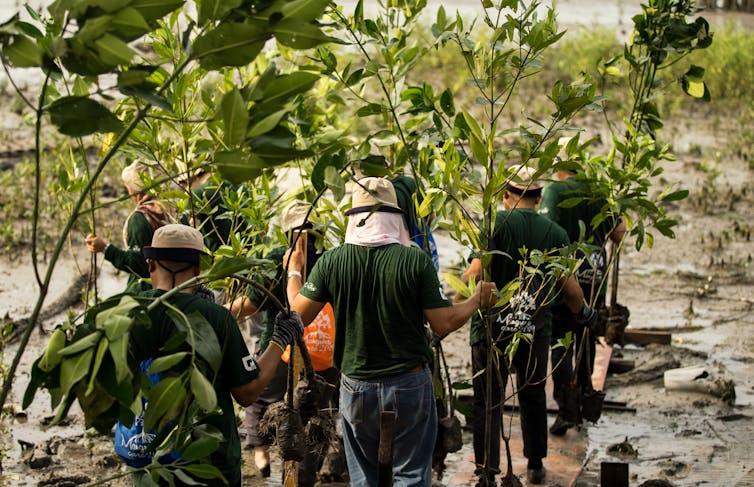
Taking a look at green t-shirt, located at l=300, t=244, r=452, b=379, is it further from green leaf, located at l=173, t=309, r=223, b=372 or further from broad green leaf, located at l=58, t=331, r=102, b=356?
broad green leaf, located at l=58, t=331, r=102, b=356

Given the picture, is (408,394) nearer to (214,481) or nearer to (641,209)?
(214,481)

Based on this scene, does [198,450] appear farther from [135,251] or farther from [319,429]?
[135,251]

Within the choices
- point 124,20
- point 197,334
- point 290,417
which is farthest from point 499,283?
point 124,20

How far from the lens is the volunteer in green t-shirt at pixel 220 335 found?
398 centimetres

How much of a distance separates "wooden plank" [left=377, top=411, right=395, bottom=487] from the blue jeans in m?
0.19

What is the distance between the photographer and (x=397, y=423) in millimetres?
4957

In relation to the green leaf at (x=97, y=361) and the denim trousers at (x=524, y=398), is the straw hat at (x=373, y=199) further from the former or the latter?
the green leaf at (x=97, y=361)

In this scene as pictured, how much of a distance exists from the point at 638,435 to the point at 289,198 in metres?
2.81

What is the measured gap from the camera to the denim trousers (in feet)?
19.3

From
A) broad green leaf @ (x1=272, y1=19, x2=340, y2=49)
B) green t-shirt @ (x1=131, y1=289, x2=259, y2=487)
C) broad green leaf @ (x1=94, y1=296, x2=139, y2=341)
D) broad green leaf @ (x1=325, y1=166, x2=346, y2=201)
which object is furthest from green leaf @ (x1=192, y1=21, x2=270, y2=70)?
green t-shirt @ (x1=131, y1=289, x2=259, y2=487)

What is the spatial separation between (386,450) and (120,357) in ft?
7.08

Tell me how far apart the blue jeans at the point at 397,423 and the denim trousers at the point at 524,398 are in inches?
32.3

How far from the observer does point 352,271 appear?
16.0 ft

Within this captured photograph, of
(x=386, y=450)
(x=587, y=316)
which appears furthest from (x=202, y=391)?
(x=587, y=316)
